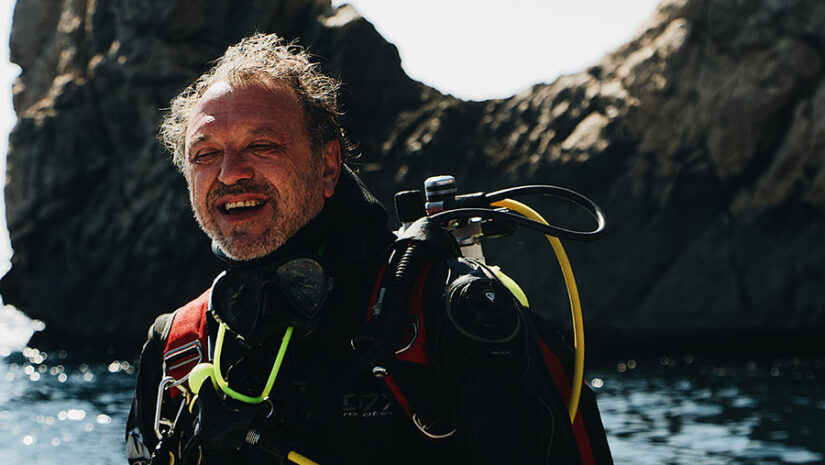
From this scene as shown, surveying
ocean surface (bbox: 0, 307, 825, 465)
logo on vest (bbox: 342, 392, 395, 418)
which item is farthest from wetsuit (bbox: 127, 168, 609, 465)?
ocean surface (bbox: 0, 307, 825, 465)

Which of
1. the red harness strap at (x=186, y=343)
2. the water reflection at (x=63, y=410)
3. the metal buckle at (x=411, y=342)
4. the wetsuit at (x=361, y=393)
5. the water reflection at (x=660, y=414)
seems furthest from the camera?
the water reflection at (x=63, y=410)

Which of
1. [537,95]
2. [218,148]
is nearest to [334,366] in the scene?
[218,148]

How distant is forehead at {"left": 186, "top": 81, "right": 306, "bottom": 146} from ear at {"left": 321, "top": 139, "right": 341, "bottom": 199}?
0.12 meters

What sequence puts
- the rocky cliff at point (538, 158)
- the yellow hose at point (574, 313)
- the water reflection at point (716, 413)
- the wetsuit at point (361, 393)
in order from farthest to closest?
the rocky cliff at point (538, 158), the water reflection at point (716, 413), the yellow hose at point (574, 313), the wetsuit at point (361, 393)

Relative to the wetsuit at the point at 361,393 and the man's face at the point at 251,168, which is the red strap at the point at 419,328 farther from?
the man's face at the point at 251,168

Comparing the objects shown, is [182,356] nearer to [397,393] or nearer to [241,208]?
[241,208]

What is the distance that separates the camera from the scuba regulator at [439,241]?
178cm

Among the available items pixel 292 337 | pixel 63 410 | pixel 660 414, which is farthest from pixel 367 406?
pixel 63 410

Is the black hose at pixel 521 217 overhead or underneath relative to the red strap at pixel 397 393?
overhead

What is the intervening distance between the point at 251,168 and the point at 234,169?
0.04 m

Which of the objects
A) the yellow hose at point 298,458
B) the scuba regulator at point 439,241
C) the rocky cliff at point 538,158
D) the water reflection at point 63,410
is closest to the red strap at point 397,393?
the scuba regulator at point 439,241

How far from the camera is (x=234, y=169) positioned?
2.04 m

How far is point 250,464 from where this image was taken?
6.38ft

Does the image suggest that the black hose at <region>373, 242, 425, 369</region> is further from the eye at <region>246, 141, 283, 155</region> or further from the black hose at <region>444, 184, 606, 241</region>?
the eye at <region>246, 141, 283, 155</region>
